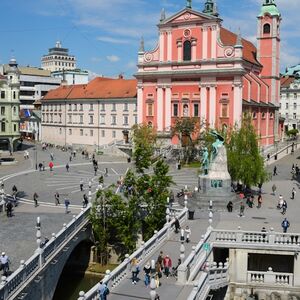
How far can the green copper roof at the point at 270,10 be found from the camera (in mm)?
79625

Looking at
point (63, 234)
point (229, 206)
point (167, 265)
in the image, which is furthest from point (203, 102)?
point (167, 265)

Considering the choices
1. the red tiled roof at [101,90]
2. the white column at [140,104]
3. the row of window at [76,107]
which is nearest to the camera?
the white column at [140,104]

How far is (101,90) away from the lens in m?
88.8

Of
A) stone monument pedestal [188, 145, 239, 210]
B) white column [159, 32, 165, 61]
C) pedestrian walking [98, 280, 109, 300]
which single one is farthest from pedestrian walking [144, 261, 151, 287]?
white column [159, 32, 165, 61]

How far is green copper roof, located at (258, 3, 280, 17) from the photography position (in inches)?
3135

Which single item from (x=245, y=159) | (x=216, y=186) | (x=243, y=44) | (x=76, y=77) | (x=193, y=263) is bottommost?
(x=193, y=263)

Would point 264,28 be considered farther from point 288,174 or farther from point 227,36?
point 288,174

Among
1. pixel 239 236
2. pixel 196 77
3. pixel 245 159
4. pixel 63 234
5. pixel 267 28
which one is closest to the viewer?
pixel 239 236

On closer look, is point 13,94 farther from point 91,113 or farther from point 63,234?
point 63,234

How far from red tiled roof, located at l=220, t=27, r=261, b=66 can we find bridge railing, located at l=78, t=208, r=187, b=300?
4662cm

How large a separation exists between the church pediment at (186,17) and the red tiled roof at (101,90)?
52.0 feet

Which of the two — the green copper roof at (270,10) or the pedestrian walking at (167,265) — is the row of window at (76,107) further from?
the pedestrian walking at (167,265)

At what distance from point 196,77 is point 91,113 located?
85.0 feet

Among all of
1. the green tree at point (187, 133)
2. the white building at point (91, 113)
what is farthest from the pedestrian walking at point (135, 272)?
the white building at point (91, 113)
